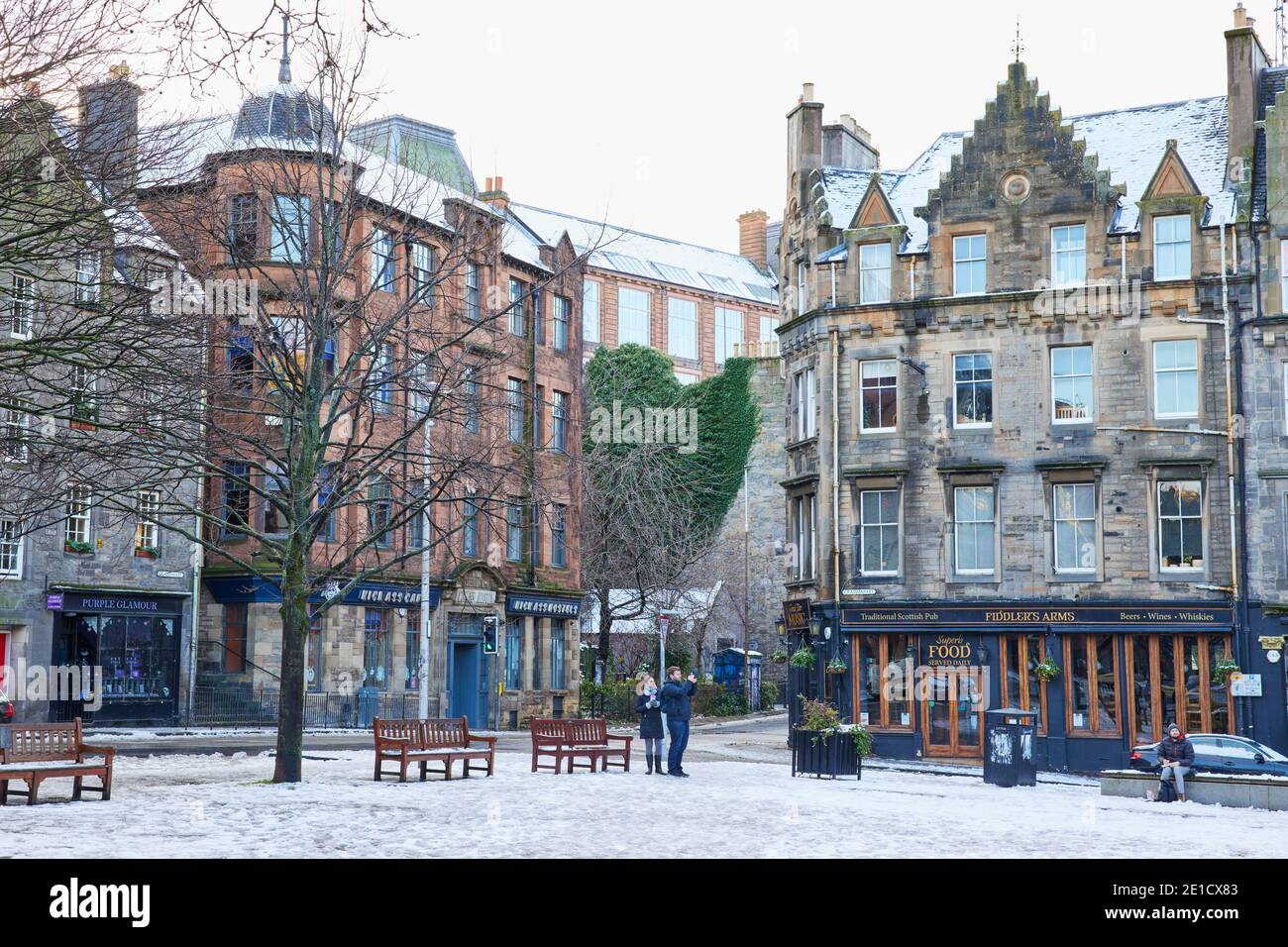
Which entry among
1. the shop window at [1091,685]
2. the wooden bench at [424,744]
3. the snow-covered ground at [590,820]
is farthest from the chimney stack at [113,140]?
the shop window at [1091,685]

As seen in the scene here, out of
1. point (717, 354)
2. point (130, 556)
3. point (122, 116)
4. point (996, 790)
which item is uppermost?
point (717, 354)

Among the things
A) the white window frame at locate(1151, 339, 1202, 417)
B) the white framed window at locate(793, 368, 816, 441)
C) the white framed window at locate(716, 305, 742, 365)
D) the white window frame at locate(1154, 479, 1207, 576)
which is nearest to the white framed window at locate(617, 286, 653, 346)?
the white framed window at locate(716, 305, 742, 365)

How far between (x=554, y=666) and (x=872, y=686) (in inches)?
593

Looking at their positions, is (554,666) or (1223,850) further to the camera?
(554,666)

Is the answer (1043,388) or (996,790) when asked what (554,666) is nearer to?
(1043,388)

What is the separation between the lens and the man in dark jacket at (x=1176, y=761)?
79.0 feet

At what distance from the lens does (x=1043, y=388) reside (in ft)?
118

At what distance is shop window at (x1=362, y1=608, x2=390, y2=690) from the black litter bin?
2003cm

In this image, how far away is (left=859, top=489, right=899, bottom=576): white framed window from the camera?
36750 mm

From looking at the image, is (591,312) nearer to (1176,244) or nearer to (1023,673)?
(1176,244)

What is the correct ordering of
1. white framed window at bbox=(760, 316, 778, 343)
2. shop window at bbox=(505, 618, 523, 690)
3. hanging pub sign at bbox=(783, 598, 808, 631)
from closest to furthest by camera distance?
hanging pub sign at bbox=(783, 598, 808, 631)
shop window at bbox=(505, 618, 523, 690)
white framed window at bbox=(760, 316, 778, 343)

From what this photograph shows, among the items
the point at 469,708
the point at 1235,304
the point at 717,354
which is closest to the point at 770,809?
the point at 1235,304

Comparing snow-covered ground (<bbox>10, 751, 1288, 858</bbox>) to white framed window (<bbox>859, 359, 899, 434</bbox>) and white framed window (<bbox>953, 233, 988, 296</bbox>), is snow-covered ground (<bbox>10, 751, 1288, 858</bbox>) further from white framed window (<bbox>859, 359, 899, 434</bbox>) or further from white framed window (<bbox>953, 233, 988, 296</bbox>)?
white framed window (<bbox>953, 233, 988, 296</bbox>)

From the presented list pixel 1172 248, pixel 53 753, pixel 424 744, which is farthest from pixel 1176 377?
pixel 53 753
